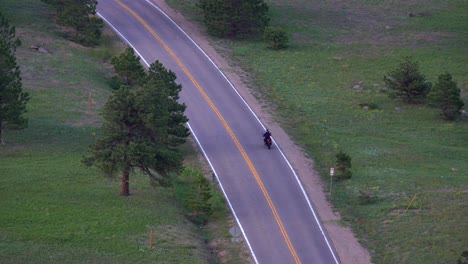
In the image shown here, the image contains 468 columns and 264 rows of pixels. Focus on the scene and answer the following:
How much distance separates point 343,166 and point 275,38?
24978 mm

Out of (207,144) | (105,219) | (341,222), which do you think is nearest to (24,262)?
(105,219)

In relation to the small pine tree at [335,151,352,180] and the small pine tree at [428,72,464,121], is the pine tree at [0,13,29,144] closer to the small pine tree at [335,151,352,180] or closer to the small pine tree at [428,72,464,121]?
the small pine tree at [335,151,352,180]

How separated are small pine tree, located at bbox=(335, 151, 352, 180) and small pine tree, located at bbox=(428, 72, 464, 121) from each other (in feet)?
44.4

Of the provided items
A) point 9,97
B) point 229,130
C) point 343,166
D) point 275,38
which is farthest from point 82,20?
point 343,166

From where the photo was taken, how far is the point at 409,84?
58.1 m

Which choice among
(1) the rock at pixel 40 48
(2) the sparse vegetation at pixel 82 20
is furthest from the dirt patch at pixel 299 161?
(1) the rock at pixel 40 48

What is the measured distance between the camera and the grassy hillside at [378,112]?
3812 centimetres

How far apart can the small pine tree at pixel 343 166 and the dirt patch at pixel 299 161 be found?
1.18 m

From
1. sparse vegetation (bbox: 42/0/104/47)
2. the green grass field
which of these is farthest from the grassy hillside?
sparse vegetation (bbox: 42/0/104/47)

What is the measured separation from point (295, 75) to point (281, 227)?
25.5 m

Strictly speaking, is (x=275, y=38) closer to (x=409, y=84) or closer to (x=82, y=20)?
(x=409, y=84)

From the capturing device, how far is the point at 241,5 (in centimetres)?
6825

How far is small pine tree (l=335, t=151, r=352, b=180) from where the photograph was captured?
43.9 m

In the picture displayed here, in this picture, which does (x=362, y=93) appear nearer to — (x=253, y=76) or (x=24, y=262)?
(x=253, y=76)
